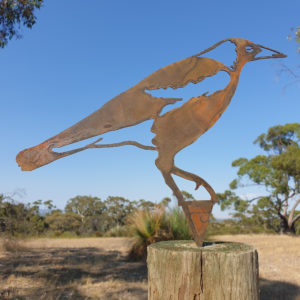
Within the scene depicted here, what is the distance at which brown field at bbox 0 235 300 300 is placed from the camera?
4.05m

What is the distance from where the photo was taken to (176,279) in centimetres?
200

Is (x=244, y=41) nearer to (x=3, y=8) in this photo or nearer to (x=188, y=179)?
(x=188, y=179)

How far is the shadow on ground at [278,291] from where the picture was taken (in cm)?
408

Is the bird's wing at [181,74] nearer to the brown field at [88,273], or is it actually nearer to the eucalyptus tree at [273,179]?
the brown field at [88,273]

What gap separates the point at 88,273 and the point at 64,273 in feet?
1.42

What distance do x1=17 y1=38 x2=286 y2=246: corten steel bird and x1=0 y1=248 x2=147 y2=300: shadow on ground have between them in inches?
92.6

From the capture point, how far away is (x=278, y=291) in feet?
14.2

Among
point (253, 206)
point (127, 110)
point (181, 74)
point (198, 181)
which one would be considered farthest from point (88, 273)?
point (253, 206)

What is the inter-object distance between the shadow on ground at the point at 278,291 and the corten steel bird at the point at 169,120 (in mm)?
2699

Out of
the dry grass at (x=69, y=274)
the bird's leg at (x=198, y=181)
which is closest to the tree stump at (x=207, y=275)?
the bird's leg at (x=198, y=181)

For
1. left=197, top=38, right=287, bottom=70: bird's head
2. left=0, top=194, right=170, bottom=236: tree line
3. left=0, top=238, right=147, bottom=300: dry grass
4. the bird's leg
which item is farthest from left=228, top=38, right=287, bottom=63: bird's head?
left=0, top=194, right=170, bottom=236: tree line

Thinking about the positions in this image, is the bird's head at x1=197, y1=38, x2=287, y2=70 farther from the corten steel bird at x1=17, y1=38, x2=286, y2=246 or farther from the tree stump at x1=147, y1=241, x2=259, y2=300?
the tree stump at x1=147, y1=241, x2=259, y2=300

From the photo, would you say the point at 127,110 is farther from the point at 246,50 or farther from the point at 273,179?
the point at 273,179

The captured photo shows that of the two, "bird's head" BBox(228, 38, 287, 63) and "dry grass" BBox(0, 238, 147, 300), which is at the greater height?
"bird's head" BBox(228, 38, 287, 63)
